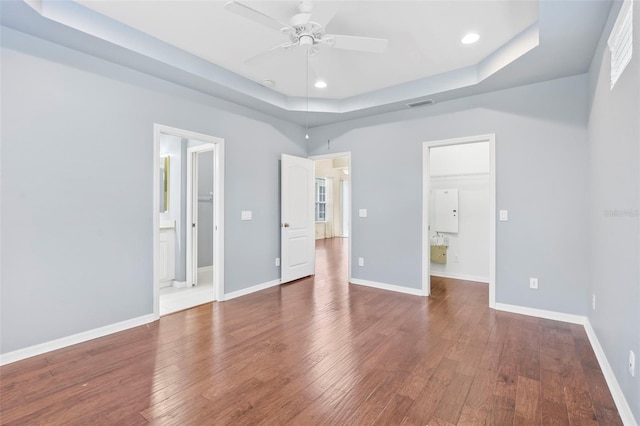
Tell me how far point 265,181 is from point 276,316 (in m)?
2.15

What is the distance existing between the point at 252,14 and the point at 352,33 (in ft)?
3.81

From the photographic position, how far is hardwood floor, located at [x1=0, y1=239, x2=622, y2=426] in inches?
72.9

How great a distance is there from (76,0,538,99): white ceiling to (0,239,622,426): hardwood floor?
2598 mm

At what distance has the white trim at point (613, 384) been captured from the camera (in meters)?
1.75

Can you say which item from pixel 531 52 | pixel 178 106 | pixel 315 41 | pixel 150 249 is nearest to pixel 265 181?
pixel 178 106

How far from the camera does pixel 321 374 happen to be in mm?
2285

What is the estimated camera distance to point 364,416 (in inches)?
71.8

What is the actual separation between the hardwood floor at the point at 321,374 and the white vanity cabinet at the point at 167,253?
1.55 meters

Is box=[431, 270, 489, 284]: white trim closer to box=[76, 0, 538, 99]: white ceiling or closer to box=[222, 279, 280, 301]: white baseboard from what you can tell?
box=[222, 279, 280, 301]: white baseboard

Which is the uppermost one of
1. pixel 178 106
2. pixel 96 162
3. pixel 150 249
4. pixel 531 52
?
pixel 531 52

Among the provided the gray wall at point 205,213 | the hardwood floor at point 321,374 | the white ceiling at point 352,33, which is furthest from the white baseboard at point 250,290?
the white ceiling at point 352,33

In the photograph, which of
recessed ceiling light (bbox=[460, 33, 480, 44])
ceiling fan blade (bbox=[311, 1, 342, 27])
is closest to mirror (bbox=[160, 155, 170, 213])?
ceiling fan blade (bbox=[311, 1, 342, 27])

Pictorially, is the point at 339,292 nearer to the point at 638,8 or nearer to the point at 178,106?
the point at 178,106

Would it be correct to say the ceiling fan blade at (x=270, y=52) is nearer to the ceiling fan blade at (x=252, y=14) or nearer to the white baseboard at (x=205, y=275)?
the ceiling fan blade at (x=252, y=14)
